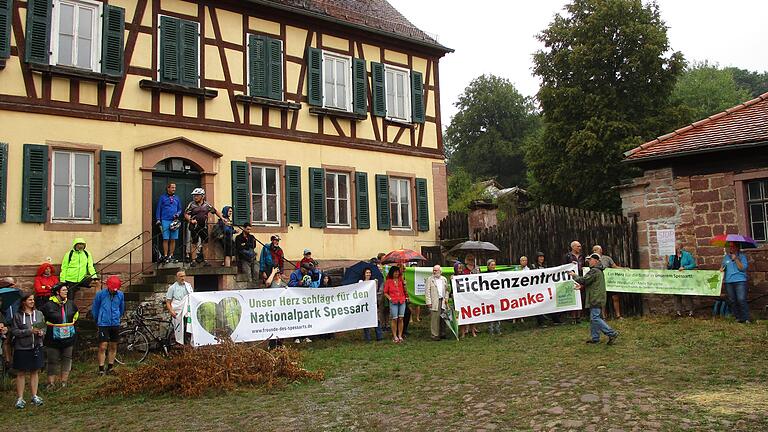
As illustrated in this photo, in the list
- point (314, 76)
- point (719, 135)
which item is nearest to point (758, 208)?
point (719, 135)

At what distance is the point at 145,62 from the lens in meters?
16.0

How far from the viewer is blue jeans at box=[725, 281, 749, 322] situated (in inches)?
535

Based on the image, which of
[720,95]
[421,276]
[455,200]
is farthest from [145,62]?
[720,95]

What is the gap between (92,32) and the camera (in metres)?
15.3

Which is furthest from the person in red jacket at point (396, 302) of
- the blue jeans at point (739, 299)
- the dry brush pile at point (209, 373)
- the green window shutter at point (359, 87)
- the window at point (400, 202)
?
the green window shutter at point (359, 87)

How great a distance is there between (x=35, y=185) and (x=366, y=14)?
411 inches

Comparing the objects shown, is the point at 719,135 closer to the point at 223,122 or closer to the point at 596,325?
the point at 596,325

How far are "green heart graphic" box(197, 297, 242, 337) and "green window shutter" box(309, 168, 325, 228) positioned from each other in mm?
6276

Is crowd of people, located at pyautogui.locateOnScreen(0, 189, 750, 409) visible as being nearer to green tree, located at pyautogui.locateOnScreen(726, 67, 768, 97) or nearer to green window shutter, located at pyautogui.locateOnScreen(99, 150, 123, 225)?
green window shutter, located at pyautogui.locateOnScreen(99, 150, 123, 225)

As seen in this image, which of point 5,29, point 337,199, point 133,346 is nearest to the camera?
point 133,346

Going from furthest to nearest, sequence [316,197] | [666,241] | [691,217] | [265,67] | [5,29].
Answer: [316,197] → [265,67] → [666,241] → [691,217] → [5,29]

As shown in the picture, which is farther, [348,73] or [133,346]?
[348,73]

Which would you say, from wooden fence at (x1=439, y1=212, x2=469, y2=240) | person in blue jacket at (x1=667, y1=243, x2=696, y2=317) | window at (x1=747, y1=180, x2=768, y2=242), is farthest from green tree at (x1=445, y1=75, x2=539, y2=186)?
person in blue jacket at (x1=667, y1=243, x2=696, y2=317)

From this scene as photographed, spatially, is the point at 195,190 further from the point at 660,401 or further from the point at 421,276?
the point at 660,401
